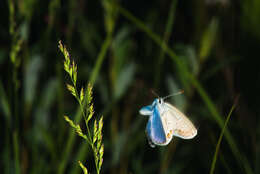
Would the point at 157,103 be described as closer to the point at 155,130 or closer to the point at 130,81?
the point at 155,130

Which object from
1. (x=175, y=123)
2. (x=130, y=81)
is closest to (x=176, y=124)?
(x=175, y=123)

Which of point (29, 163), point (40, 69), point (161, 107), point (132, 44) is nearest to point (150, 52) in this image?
point (132, 44)

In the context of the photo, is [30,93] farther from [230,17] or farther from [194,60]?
[230,17]

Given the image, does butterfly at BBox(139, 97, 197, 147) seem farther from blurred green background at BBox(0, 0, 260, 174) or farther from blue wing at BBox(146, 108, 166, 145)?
blurred green background at BBox(0, 0, 260, 174)

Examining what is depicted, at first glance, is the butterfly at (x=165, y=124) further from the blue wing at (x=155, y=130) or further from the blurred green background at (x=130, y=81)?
the blurred green background at (x=130, y=81)

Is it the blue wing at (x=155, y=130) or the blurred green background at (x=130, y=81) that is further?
the blurred green background at (x=130, y=81)

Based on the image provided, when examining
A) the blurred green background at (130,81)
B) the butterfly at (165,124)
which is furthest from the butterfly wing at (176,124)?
the blurred green background at (130,81)

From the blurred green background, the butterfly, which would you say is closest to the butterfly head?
the butterfly
